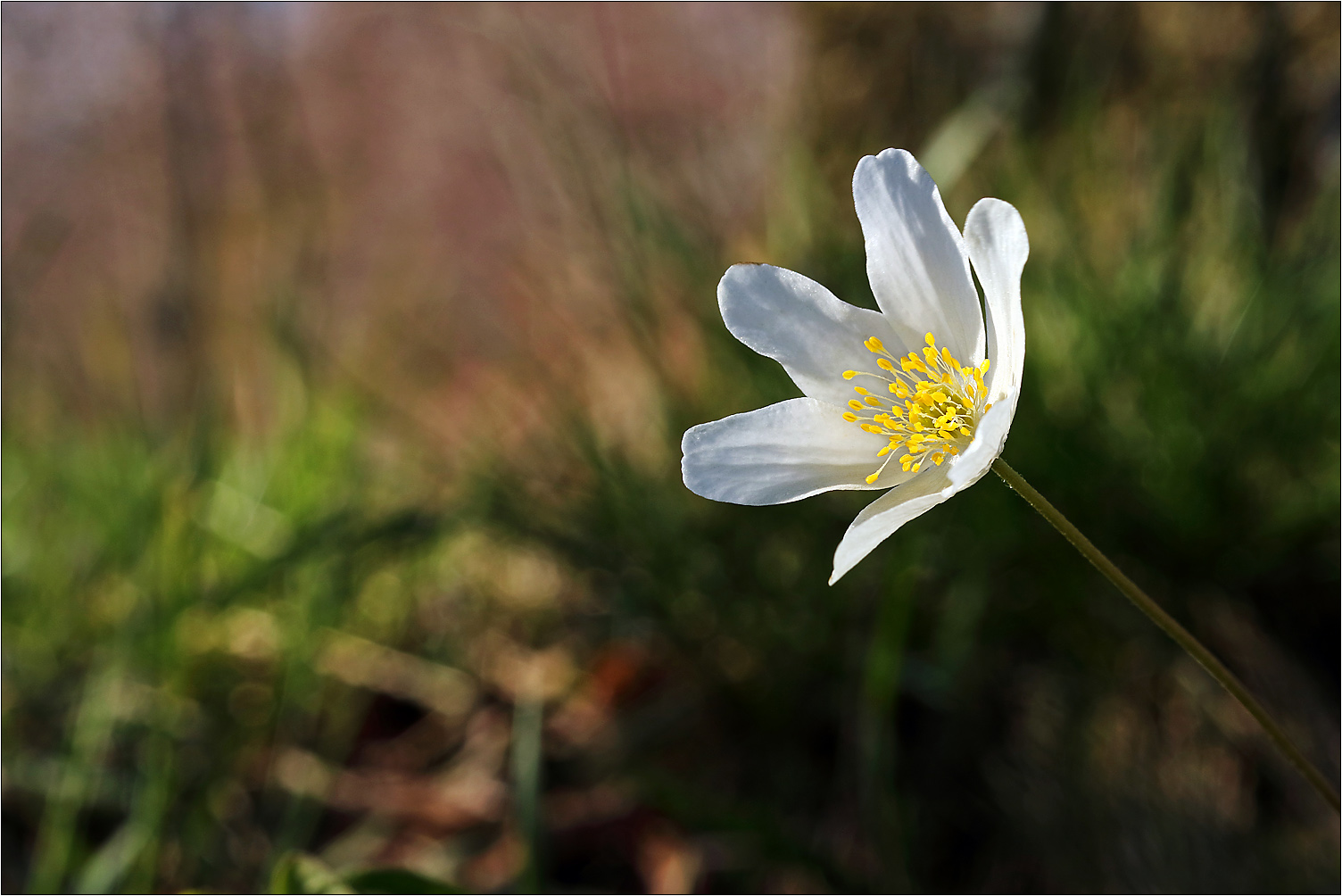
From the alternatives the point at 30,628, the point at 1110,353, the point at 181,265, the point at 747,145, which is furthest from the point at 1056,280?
the point at 181,265

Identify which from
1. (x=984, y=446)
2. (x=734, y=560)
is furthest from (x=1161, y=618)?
(x=734, y=560)

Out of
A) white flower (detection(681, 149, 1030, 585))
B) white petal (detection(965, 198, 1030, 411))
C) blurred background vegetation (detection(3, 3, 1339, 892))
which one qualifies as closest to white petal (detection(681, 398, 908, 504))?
white flower (detection(681, 149, 1030, 585))

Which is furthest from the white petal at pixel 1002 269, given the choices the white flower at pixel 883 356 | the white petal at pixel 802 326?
the white petal at pixel 802 326

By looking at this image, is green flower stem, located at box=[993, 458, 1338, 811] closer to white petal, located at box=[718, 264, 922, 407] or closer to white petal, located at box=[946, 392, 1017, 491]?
white petal, located at box=[946, 392, 1017, 491]

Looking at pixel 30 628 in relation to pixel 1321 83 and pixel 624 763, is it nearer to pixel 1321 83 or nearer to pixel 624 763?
pixel 624 763

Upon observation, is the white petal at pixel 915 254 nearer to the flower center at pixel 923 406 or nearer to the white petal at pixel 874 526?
the flower center at pixel 923 406
